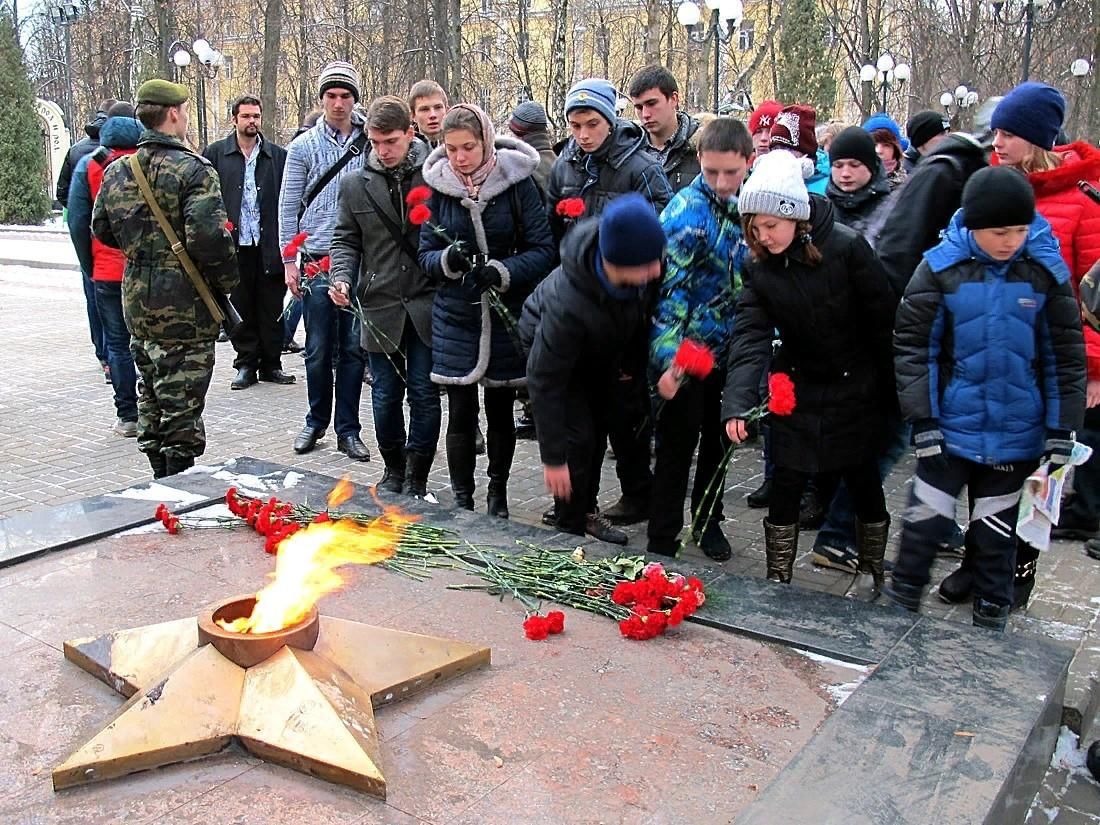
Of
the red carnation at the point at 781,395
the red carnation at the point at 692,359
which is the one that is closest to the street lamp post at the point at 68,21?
the red carnation at the point at 692,359

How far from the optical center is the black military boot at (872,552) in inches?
167

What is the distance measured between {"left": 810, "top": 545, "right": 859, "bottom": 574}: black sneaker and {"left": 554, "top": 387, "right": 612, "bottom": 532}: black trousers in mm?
→ 1055

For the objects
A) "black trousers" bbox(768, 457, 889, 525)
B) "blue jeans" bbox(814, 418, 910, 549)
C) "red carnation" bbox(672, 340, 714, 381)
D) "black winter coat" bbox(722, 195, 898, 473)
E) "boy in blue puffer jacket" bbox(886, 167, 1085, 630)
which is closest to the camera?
"boy in blue puffer jacket" bbox(886, 167, 1085, 630)

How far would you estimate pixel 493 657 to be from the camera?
3020 millimetres

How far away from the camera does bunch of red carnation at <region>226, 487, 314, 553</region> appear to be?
384cm

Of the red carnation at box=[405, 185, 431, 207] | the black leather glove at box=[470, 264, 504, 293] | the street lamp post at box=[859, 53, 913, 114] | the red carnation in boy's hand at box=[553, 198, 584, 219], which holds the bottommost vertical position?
the black leather glove at box=[470, 264, 504, 293]

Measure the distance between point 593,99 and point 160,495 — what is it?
2.55m

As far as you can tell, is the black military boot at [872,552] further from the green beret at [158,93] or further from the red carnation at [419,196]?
the green beret at [158,93]

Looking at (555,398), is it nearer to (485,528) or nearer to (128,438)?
(485,528)

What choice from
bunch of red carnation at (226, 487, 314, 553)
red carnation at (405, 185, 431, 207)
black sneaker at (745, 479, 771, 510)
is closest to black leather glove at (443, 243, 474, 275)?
red carnation at (405, 185, 431, 207)

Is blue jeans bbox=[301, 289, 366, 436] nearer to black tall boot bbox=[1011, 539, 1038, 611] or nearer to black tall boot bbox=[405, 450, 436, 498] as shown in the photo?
black tall boot bbox=[405, 450, 436, 498]

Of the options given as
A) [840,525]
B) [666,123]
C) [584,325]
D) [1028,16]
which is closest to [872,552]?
[840,525]

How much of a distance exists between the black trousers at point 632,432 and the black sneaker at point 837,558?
0.94 m

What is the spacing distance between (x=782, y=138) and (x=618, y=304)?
1478 mm
